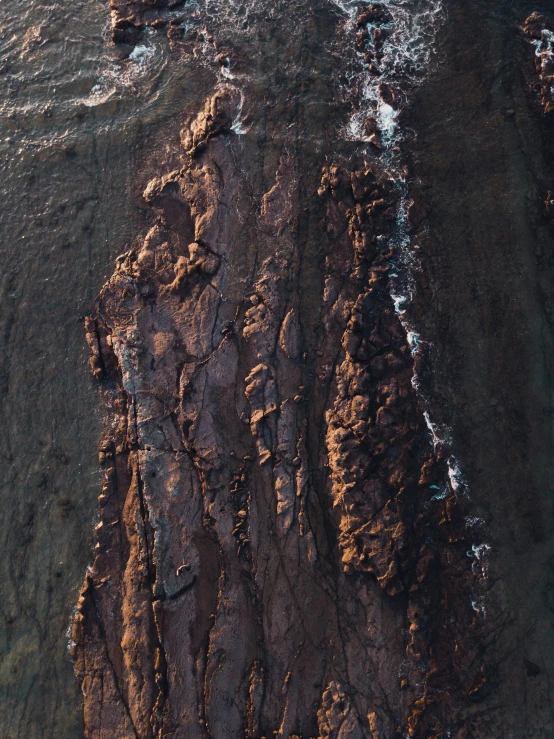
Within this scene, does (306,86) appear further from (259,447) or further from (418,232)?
(259,447)

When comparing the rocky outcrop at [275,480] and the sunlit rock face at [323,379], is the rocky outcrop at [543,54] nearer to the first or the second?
the sunlit rock face at [323,379]

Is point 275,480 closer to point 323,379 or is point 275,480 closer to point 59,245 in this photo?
point 323,379

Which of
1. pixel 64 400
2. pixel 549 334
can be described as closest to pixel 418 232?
pixel 549 334

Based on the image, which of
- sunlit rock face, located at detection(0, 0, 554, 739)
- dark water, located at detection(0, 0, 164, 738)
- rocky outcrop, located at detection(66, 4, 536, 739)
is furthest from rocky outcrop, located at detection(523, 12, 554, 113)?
dark water, located at detection(0, 0, 164, 738)

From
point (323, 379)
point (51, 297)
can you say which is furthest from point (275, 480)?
point (51, 297)

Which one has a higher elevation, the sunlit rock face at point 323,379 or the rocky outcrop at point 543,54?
the rocky outcrop at point 543,54

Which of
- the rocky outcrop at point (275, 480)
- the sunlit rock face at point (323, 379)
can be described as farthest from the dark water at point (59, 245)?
the rocky outcrop at point (275, 480)

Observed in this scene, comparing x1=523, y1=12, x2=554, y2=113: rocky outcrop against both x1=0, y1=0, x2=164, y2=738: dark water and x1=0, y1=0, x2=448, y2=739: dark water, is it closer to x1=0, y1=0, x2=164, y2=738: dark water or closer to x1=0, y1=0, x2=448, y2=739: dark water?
x1=0, y1=0, x2=448, y2=739: dark water

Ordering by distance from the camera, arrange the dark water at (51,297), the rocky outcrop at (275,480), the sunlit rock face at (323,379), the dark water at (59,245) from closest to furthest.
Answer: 1. the rocky outcrop at (275,480)
2. the sunlit rock face at (323,379)
3. the dark water at (51,297)
4. the dark water at (59,245)
